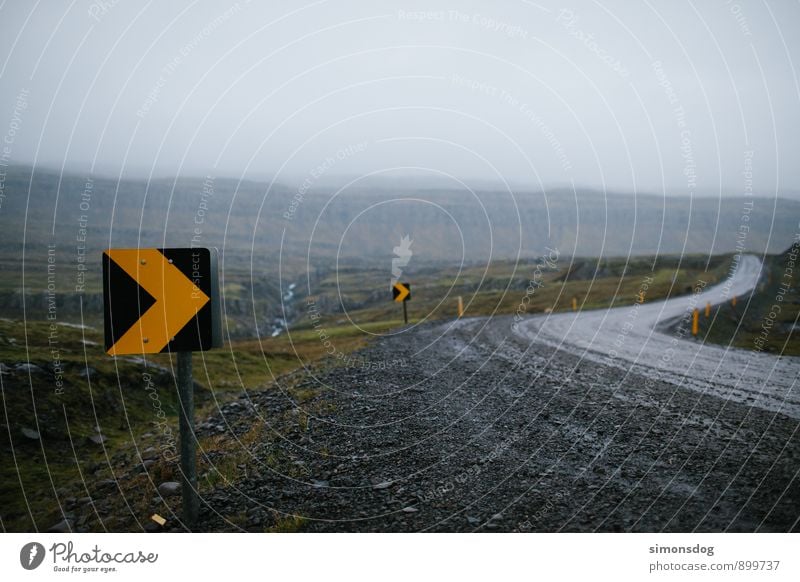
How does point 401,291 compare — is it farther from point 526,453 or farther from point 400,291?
point 526,453

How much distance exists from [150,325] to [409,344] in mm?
16038

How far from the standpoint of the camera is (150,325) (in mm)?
6445

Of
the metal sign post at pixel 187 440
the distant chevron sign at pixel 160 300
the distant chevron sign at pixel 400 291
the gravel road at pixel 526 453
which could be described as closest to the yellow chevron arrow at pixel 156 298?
the distant chevron sign at pixel 160 300

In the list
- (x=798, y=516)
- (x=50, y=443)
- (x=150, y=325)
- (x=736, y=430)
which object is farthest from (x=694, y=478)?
(x=50, y=443)

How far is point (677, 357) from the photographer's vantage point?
18406mm

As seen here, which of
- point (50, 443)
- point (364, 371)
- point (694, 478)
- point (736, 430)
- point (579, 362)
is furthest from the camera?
point (579, 362)

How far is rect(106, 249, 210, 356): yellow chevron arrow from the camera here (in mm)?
6398

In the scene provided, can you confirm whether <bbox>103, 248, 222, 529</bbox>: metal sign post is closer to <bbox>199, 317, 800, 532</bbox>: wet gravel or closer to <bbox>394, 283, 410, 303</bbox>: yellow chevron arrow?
<bbox>199, 317, 800, 532</bbox>: wet gravel

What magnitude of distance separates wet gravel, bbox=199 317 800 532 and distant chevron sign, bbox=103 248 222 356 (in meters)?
2.44

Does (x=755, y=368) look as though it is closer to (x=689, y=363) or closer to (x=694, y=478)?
(x=689, y=363)

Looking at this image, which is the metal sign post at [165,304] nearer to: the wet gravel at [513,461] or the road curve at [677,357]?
the wet gravel at [513,461]

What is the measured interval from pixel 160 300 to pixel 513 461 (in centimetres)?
529

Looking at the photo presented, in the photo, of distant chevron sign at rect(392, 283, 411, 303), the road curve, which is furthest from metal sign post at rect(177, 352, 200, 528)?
distant chevron sign at rect(392, 283, 411, 303)

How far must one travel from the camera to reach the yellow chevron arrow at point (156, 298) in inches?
252
